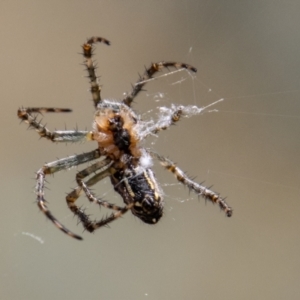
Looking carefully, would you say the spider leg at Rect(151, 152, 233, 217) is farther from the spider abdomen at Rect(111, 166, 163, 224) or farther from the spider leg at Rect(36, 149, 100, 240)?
the spider leg at Rect(36, 149, 100, 240)

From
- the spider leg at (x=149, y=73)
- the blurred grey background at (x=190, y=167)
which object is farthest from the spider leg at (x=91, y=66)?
the blurred grey background at (x=190, y=167)

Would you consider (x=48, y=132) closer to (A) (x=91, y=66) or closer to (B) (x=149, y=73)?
(A) (x=91, y=66)

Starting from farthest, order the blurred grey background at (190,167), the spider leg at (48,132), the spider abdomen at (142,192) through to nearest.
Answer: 1. the blurred grey background at (190,167)
2. the spider leg at (48,132)
3. the spider abdomen at (142,192)

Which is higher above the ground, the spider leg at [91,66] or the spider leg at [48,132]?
the spider leg at [91,66]

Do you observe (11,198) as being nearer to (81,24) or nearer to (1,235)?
(1,235)

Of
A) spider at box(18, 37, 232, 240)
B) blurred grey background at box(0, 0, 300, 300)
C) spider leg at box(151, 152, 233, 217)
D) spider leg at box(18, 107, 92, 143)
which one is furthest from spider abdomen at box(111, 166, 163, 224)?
blurred grey background at box(0, 0, 300, 300)

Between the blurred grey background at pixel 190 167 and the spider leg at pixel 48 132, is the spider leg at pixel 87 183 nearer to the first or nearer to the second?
the spider leg at pixel 48 132
